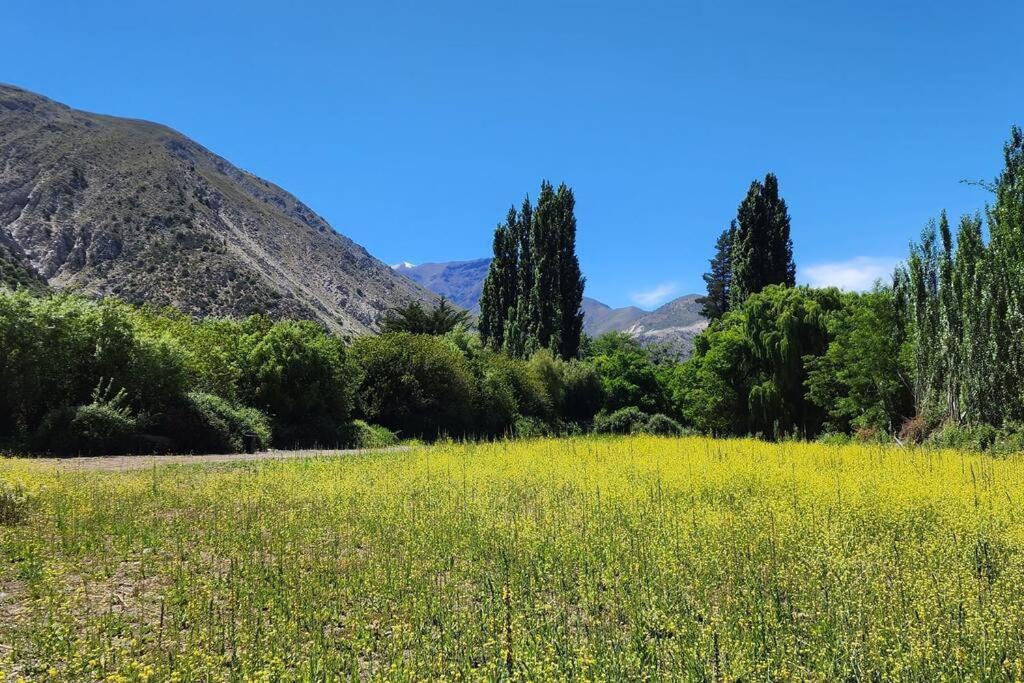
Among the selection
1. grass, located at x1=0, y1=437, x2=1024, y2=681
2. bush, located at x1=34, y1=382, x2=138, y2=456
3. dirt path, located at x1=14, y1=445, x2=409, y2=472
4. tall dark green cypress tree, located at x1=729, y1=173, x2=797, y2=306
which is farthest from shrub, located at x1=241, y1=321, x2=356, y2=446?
tall dark green cypress tree, located at x1=729, y1=173, x2=797, y2=306

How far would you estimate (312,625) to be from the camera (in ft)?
17.0

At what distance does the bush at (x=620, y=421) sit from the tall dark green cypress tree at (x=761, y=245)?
13.3 m

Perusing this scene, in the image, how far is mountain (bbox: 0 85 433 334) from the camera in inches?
2461

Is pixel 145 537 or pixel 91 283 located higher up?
pixel 91 283

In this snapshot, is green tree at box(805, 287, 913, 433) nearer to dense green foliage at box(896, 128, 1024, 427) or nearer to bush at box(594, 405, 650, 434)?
dense green foliage at box(896, 128, 1024, 427)

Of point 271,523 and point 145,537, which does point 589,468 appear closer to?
point 271,523

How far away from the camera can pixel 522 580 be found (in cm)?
612

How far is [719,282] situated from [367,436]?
52544 millimetres

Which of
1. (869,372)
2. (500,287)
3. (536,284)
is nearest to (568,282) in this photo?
(536,284)

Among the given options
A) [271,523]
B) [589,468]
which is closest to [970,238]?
[589,468]

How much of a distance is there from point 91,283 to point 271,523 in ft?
211

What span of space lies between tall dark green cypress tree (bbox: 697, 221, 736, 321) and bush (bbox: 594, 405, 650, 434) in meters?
30.0

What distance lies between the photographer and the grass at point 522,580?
4.40 meters

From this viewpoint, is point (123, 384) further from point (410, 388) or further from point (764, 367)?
point (764, 367)
